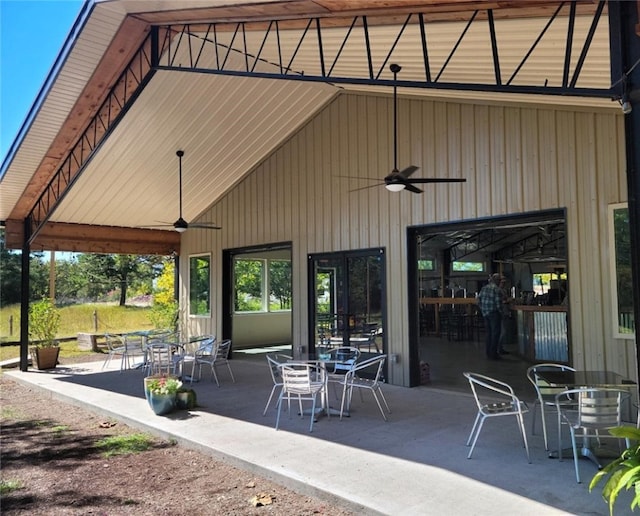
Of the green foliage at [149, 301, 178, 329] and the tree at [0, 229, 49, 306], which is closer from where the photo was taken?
the green foliage at [149, 301, 178, 329]

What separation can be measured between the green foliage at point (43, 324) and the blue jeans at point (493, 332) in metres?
8.44

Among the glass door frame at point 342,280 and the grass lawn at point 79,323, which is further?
the grass lawn at point 79,323

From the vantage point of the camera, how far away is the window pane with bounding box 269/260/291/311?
492 inches

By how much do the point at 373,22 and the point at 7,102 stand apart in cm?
800

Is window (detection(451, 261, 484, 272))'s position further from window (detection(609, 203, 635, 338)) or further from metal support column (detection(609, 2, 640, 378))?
metal support column (detection(609, 2, 640, 378))

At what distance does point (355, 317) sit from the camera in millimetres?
7551

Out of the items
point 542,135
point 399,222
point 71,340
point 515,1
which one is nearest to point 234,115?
point 399,222

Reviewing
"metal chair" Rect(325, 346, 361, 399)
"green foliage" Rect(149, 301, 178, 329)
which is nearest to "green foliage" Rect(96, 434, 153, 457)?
"metal chair" Rect(325, 346, 361, 399)

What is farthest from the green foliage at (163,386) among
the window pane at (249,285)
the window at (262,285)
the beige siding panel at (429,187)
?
the window at (262,285)

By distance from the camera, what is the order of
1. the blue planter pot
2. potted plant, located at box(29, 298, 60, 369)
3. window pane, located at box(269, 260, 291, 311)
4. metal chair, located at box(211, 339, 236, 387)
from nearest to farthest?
the blue planter pot
metal chair, located at box(211, 339, 236, 387)
potted plant, located at box(29, 298, 60, 369)
window pane, located at box(269, 260, 291, 311)

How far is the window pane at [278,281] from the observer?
1250 cm

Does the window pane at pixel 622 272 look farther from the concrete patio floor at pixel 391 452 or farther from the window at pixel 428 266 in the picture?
the window at pixel 428 266

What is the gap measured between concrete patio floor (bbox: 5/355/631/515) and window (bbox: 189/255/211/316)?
4.27 m

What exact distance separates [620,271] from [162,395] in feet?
16.7
